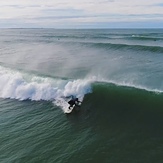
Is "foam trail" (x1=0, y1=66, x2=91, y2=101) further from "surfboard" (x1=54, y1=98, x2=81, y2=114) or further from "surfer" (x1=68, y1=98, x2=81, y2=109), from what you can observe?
"surfer" (x1=68, y1=98, x2=81, y2=109)

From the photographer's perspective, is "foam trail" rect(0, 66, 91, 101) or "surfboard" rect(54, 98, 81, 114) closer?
"surfboard" rect(54, 98, 81, 114)

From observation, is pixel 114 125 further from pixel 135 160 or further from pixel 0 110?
pixel 0 110

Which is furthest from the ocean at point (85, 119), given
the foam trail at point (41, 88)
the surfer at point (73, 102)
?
the surfer at point (73, 102)

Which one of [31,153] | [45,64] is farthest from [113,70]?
[31,153]

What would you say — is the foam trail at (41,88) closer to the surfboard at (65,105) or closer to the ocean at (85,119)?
the ocean at (85,119)

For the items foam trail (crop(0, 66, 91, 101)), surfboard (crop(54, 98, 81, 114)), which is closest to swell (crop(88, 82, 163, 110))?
foam trail (crop(0, 66, 91, 101))

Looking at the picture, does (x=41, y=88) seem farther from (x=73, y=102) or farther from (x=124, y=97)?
(x=124, y=97)

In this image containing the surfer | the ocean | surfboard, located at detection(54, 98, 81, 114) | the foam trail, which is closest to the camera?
the ocean

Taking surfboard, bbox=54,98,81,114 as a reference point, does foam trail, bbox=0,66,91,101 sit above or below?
above
